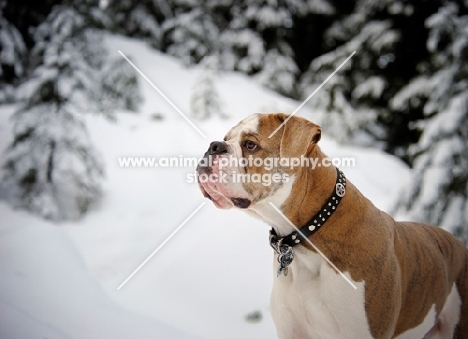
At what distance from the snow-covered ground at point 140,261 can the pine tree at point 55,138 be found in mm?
245

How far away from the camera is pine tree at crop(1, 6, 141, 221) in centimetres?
404

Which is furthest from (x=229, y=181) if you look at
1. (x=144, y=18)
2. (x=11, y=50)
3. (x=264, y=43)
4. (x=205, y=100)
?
(x=144, y=18)

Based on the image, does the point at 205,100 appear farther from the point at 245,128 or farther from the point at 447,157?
the point at 245,128

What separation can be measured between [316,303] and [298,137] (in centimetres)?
84

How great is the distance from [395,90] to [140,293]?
302 inches

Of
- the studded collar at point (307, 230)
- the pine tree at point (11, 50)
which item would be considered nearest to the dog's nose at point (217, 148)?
the studded collar at point (307, 230)

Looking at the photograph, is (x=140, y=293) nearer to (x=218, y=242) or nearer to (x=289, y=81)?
(x=218, y=242)

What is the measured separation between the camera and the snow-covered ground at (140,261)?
256 centimetres

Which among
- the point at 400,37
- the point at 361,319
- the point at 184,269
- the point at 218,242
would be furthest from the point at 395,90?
the point at 361,319

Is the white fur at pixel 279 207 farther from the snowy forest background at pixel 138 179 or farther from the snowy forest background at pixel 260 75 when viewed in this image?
the snowy forest background at pixel 260 75

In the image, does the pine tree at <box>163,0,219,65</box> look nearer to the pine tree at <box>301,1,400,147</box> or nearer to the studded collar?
the pine tree at <box>301,1,400,147</box>

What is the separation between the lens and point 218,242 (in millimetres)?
3654

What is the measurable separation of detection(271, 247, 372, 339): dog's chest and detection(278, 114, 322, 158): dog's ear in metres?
0.52

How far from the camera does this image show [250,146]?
181 cm
